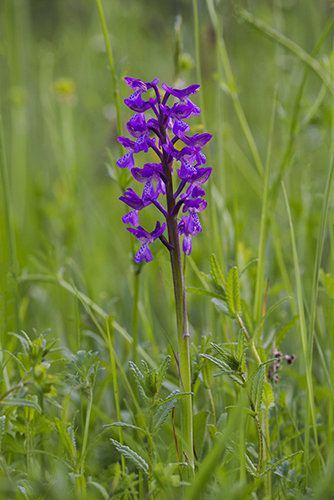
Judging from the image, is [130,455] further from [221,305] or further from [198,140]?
[198,140]

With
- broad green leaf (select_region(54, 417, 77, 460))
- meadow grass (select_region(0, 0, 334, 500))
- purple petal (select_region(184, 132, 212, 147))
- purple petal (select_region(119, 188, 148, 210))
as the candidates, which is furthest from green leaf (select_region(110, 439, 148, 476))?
purple petal (select_region(184, 132, 212, 147))

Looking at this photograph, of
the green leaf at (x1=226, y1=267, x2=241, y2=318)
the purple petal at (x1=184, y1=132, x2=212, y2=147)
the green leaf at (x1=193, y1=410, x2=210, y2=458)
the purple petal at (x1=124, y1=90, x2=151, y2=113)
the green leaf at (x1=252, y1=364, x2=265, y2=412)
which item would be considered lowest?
the green leaf at (x1=193, y1=410, x2=210, y2=458)

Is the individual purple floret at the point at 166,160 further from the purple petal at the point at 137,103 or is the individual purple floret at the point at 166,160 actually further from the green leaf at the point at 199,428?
the green leaf at the point at 199,428

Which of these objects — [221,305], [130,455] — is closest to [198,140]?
[221,305]

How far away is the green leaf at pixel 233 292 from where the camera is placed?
2.84 feet

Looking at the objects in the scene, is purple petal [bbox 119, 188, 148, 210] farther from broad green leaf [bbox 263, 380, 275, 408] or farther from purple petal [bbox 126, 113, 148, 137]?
broad green leaf [bbox 263, 380, 275, 408]

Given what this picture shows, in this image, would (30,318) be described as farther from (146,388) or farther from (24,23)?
(24,23)

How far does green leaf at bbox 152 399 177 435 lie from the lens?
81 cm

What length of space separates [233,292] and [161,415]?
10.9 inches

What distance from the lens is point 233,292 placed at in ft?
2.96

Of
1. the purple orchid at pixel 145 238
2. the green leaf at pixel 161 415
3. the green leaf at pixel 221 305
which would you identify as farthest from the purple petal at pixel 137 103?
the green leaf at pixel 161 415

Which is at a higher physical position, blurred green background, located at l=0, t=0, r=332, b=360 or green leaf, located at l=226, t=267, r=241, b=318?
blurred green background, located at l=0, t=0, r=332, b=360

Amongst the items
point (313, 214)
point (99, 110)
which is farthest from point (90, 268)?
point (99, 110)

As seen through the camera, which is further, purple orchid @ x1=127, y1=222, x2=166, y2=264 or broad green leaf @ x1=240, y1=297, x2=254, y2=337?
broad green leaf @ x1=240, y1=297, x2=254, y2=337
